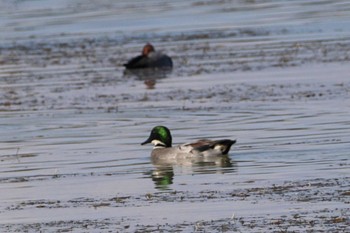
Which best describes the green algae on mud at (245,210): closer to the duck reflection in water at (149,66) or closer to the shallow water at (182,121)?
the shallow water at (182,121)

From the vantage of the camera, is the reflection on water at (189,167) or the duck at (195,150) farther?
the duck at (195,150)

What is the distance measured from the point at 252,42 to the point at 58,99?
9695 mm

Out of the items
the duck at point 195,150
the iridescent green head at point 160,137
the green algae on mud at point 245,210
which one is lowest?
the green algae on mud at point 245,210

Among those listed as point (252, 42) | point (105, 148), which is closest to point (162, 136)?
point (105, 148)

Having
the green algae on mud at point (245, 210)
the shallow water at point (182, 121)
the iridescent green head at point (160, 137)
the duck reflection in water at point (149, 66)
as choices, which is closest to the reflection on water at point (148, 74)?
the duck reflection in water at point (149, 66)

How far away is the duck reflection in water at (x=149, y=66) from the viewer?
2878 centimetres

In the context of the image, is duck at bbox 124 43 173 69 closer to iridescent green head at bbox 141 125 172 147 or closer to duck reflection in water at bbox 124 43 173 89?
duck reflection in water at bbox 124 43 173 89

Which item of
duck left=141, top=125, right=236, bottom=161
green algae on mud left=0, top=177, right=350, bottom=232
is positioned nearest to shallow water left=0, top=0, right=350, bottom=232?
green algae on mud left=0, top=177, right=350, bottom=232

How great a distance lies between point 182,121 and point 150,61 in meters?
9.90

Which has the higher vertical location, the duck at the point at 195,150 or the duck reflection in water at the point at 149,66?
the duck reflection in water at the point at 149,66

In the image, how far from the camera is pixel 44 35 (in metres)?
38.5

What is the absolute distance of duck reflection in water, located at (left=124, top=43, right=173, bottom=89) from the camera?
28.8 meters

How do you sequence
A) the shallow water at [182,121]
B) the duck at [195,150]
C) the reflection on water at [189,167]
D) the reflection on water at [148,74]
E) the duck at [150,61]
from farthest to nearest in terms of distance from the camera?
1. the duck at [150,61]
2. the reflection on water at [148,74]
3. the duck at [195,150]
4. the reflection on water at [189,167]
5. the shallow water at [182,121]

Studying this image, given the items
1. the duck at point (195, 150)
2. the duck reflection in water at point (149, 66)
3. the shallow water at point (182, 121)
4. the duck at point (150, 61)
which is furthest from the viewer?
the duck at point (150, 61)
